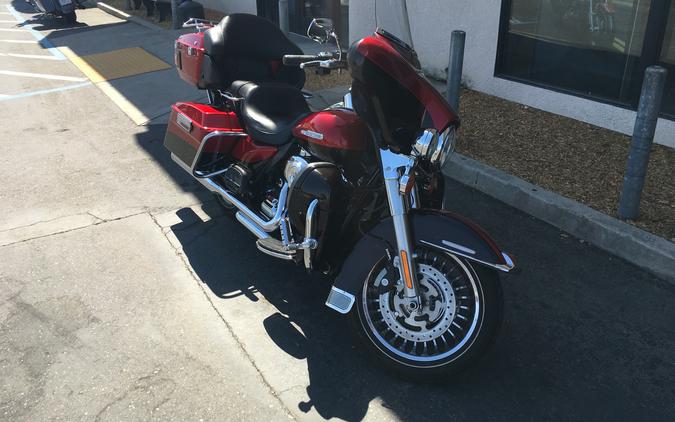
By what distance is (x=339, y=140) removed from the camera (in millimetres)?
3262

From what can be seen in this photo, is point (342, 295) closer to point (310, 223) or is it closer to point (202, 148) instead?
point (310, 223)

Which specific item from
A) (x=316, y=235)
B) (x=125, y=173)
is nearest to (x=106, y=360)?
(x=316, y=235)

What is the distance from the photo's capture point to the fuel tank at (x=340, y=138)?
10.7 feet

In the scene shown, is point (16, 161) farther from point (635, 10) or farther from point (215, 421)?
point (635, 10)

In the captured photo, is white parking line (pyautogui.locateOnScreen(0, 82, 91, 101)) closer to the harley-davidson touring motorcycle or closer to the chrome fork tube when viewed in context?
the harley-davidson touring motorcycle

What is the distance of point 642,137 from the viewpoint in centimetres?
411

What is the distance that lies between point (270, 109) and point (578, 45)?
4.14 metres

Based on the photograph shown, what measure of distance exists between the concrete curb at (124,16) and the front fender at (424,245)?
37.6 ft

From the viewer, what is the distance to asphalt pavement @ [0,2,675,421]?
2.95 m

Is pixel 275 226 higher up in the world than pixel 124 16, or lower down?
higher up

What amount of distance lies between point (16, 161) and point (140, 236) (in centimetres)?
247

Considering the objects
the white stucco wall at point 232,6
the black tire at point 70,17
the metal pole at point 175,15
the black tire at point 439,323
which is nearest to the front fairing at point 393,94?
the black tire at point 439,323

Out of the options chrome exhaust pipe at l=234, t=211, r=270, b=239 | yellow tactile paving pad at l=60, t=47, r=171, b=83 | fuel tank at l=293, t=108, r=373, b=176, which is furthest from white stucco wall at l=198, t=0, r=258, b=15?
fuel tank at l=293, t=108, r=373, b=176

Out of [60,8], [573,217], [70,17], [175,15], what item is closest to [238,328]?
[573,217]
